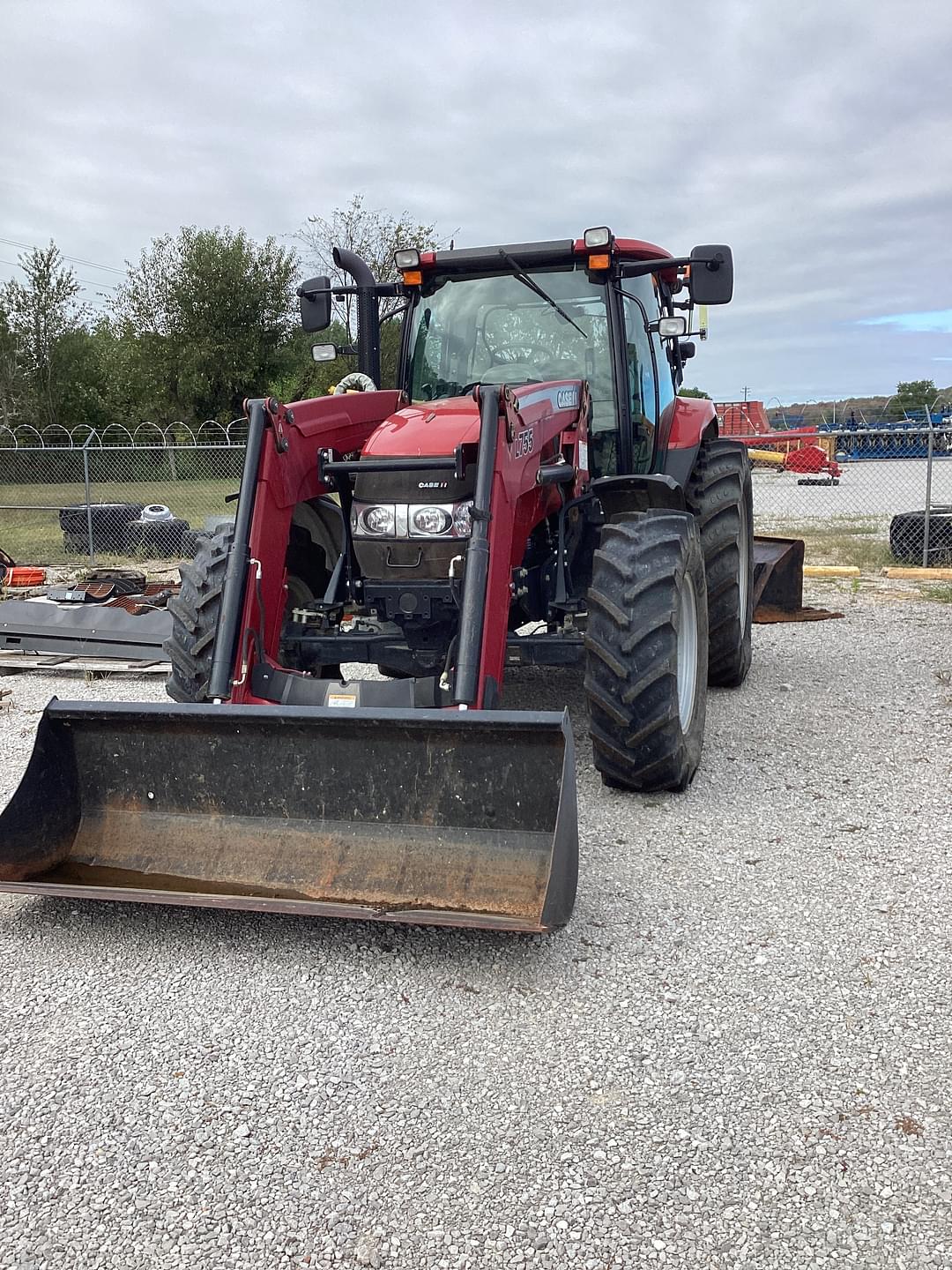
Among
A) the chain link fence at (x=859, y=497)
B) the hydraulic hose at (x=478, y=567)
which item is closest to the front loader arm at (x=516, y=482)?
the hydraulic hose at (x=478, y=567)

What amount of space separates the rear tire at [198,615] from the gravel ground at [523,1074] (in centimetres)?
128

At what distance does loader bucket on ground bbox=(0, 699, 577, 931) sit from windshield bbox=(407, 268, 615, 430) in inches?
98.2

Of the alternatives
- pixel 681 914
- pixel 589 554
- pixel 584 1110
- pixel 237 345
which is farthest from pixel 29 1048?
pixel 237 345

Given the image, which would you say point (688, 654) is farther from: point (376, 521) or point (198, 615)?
point (198, 615)

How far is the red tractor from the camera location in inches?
138

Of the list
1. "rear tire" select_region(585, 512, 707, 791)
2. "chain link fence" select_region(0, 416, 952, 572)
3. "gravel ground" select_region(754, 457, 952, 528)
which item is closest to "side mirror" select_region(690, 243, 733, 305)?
"rear tire" select_region(585, 512, 707, 791)

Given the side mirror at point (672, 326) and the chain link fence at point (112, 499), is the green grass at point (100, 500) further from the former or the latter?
the side mirror at point (672, 326)

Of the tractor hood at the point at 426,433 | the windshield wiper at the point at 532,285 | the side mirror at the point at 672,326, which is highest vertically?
the windshield wiper at the point at 532,285

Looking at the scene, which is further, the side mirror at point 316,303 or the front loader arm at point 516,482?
the side mirror at point 316,303

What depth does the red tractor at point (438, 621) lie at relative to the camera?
11.5 feet

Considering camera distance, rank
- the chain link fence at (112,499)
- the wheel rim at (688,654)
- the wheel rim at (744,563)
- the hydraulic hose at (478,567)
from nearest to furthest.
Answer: the hydraulic hose at (478,567), the wheel rim at (688,654), the wheel rim at (744,563), the chain link fence at (112,499)

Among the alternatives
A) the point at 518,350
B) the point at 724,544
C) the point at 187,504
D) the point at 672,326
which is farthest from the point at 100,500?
the point at 672,326

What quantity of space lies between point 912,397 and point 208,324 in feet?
105

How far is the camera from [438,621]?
4.68 m
